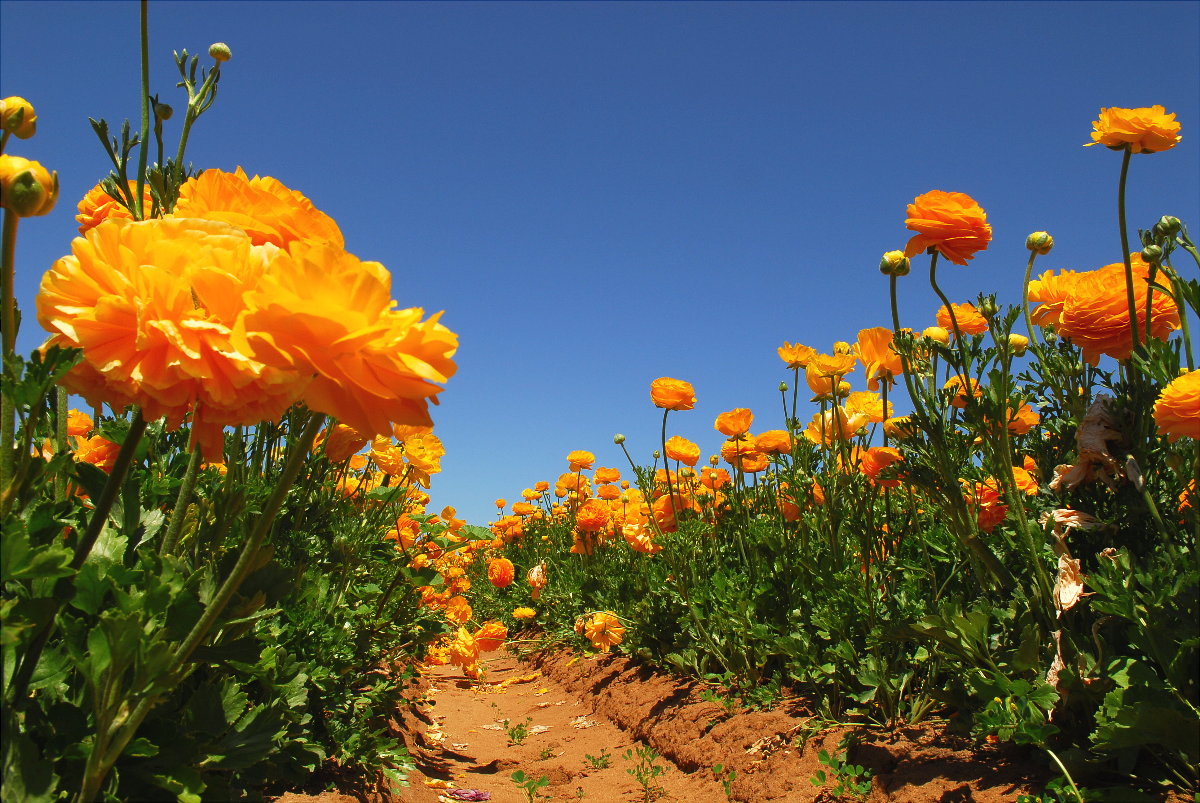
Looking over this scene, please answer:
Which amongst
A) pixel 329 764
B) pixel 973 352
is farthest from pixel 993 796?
pixel 329 764

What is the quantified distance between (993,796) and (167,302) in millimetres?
2427

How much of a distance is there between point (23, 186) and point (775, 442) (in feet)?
11.6

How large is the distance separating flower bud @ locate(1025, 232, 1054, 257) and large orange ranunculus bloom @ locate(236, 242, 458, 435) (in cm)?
210

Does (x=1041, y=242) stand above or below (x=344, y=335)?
above

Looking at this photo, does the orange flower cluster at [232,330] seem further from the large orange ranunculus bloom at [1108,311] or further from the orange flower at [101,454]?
the large orange ranunculus bloom at [1108,311]

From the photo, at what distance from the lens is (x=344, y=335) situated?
0.84 metres

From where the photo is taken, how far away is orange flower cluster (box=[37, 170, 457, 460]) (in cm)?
84

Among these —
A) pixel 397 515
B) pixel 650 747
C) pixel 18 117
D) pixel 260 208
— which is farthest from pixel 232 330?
pixel 650 747

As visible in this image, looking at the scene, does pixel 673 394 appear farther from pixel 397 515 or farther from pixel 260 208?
pixel 260 208

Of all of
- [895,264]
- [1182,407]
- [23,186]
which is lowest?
[1182,407]

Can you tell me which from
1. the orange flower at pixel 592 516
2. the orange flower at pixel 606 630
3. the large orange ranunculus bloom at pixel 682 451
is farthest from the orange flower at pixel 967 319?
the orange flower at pixel 592 516

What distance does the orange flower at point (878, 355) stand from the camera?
2.66 meters

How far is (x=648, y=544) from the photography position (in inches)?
201

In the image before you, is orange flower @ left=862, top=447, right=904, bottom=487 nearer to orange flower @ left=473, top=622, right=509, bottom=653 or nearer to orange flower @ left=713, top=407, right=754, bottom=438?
orange flower @ left=713, top=407, right=754, bottom=438
